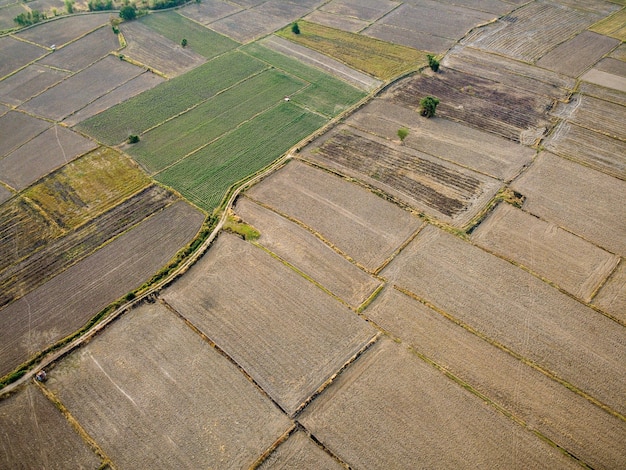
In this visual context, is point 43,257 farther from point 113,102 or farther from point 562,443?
point 562,443

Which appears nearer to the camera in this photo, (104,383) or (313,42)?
(104,383)

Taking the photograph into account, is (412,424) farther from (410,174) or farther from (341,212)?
(410,174)

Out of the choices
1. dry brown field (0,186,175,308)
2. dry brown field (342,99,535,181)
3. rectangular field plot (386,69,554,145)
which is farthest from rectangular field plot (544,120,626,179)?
dry brown field (0,186,175,308)

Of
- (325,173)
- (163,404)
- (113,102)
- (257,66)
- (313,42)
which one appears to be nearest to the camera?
(163,404)

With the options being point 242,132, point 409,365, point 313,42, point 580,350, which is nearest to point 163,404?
point 409,365

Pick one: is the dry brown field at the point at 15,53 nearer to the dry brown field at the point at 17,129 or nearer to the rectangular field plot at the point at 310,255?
the dry brown field at the point at 17,129

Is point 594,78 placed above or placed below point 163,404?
above

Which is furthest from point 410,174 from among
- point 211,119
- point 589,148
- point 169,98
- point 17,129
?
point 17,129
